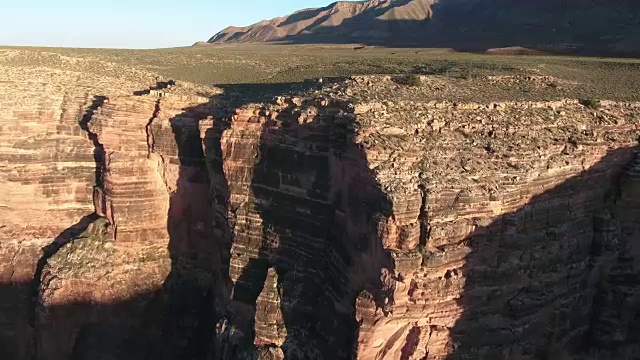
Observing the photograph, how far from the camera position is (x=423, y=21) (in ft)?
282

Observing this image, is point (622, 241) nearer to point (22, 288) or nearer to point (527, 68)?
point (527, 68)

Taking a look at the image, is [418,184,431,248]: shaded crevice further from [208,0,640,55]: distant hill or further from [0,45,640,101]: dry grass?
[208,0,640,55]: distant hill

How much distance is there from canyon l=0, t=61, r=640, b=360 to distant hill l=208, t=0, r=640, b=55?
34.5 meters

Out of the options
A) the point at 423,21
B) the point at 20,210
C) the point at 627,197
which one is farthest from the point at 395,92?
the point at 423,21

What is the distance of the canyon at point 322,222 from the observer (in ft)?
56.2

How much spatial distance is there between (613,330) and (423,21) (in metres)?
73.6

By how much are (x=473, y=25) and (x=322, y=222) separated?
63494 millimetres

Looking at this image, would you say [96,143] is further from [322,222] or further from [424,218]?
[424,218]

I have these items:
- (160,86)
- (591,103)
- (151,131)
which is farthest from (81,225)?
(591,103)

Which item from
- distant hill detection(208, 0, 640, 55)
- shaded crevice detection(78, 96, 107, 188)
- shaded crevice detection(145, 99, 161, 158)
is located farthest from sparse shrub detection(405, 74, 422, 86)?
distant hill detection(208, 0, 640, 55)

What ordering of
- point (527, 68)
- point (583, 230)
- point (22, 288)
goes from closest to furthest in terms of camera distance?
1. point (583, 230)
2. point (22, 288)
3. point (527, 68)

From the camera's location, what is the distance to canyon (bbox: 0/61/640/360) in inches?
674

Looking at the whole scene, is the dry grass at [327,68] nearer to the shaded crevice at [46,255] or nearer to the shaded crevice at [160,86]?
the shaded crevice at [160,86]

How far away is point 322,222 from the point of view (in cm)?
2008
